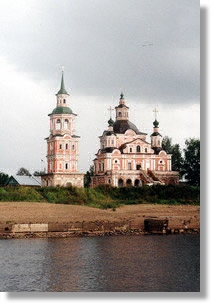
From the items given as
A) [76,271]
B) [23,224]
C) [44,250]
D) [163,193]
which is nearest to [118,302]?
[76,271]

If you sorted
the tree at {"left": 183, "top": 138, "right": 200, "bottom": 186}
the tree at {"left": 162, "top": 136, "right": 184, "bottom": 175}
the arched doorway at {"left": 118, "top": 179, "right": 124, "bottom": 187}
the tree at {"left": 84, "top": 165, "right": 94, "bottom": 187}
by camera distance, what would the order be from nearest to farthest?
1. the tree at {"left": 183, "top": 138, "right": 200, "bottom": 186}
2. the tree at {"left": 162, "top": 136, "right": 184, "bottom": 175}
3. the tree at {"left": 84, "top": 165, "right": 94, "bottom": 187}
4. the arched doorway at {"left": 118, "top": 179, "right": 124, "bottom": 187}

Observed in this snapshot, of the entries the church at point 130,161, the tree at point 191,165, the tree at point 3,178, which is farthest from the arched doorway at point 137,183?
the tree at point 191,165

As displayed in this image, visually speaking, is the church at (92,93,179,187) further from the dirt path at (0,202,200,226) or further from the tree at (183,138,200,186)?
the tree at (183,138,200,186)

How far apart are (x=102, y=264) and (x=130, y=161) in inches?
458

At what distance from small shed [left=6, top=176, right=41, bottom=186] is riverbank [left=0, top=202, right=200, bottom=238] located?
3.07m

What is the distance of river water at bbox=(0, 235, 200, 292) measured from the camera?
9188 millimetres

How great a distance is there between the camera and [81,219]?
640 inches

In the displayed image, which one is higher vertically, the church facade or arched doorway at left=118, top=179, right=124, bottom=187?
the church facade

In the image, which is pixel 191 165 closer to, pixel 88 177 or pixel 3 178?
pixel 88 177

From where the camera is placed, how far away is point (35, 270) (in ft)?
34.7

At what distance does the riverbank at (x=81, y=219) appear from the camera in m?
15.1

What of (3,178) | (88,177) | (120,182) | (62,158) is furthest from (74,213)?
(3,178)

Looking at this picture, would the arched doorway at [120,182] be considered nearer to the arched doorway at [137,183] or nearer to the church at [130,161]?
the church at [130,161]

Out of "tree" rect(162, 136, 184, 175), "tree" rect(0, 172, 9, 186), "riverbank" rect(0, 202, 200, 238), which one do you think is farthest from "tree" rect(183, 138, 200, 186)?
"tree" rect(0, 172, 9, 186)
